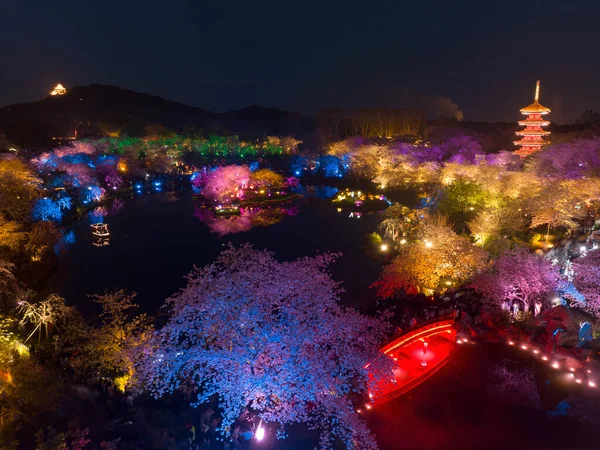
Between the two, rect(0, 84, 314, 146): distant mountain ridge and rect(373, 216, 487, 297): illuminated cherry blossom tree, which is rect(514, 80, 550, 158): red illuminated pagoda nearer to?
rect(373, 216, 487, 297): illuminated cherry blossom tree

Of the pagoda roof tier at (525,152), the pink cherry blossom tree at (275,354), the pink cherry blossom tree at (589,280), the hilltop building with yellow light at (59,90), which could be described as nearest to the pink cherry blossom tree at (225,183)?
the pagoda roof tier at (525,152)

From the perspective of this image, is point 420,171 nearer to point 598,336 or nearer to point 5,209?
point 598,336

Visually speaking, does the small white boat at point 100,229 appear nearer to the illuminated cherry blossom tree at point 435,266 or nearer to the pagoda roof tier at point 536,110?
the illuminated cherry blossom tree at point 435,266

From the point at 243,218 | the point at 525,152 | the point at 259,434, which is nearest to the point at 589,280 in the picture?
the point at 259,434

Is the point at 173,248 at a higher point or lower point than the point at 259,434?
higher

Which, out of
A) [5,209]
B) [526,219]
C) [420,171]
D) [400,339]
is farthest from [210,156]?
[400,339]

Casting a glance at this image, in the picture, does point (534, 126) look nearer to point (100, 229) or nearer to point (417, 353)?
point (417, 353)
